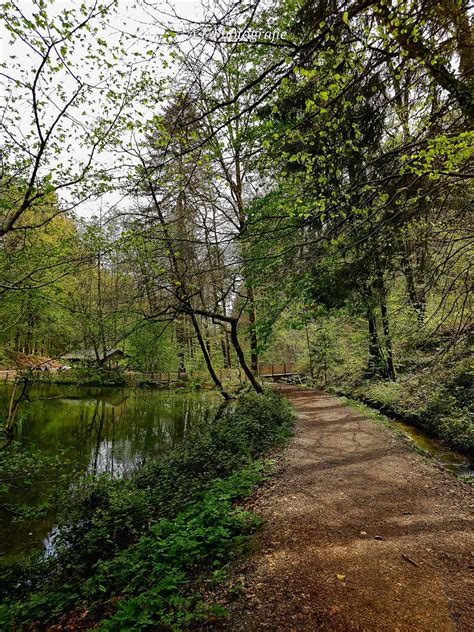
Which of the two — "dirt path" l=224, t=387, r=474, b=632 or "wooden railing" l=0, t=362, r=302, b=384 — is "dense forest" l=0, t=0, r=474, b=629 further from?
"wooden railing" l=0, t=362, r=302, b=384

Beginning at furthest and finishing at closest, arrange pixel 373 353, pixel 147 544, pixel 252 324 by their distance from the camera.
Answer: pixel 373 353
pixel 252 324
pixel 147 544

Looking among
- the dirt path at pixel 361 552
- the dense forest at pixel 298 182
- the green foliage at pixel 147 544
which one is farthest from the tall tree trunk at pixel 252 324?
the dirt path at pixel 361 552

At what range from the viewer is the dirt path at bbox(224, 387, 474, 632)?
2561 mm

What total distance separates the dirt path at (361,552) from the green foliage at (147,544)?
447 millimetres

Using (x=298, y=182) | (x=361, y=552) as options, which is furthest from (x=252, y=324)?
(x=361, y=552)

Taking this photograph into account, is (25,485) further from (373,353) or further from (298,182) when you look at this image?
(373,353)

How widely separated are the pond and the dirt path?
332 centimetres

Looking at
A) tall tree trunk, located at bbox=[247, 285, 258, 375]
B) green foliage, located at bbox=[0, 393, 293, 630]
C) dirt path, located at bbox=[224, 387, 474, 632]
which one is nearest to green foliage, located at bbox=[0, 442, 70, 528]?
green foliage, located at bbox=[0, 393, 293, 630]

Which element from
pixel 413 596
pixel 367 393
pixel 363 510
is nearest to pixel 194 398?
pixel 367 393

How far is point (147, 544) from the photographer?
398 centimetres

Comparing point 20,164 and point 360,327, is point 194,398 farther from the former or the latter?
point 20,164

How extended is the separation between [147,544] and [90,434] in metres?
9.13

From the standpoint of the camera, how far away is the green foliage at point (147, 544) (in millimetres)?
2951

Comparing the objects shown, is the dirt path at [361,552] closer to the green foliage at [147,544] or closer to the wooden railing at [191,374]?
the green foliage at [147,544]
